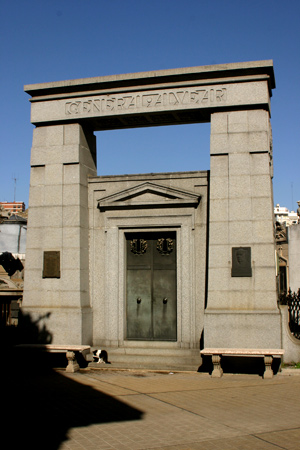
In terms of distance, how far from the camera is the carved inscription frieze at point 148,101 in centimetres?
1320

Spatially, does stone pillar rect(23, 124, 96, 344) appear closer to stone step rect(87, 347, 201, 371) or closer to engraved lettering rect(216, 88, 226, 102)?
stone step rect(87, 347, 201, 371)

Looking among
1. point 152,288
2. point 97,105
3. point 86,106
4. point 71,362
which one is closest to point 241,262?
point 152,288

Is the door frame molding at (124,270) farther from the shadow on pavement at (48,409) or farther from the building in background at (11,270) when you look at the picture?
the building in background at (11,270)

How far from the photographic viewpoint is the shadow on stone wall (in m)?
7.16

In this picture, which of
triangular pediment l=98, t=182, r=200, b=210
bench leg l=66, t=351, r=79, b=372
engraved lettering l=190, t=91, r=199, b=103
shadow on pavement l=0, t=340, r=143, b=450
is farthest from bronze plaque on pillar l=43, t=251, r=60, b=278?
engraved lettering l=190, t=91, r=199, b=103

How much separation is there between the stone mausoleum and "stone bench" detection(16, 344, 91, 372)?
484mm

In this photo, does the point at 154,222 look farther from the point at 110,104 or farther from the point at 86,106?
the point at 86,106

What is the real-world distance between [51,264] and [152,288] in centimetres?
266

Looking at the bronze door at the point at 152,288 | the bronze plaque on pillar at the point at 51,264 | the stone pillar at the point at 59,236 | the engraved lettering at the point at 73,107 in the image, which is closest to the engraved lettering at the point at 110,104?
the engraved lettering at the point at 73,107

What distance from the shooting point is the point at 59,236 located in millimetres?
13773

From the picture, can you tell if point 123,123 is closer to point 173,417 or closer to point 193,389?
point 193,389

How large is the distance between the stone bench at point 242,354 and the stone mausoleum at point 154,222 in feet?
2.05

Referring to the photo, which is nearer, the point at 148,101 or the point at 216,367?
the point at 216,367

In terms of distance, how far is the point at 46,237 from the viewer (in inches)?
546
